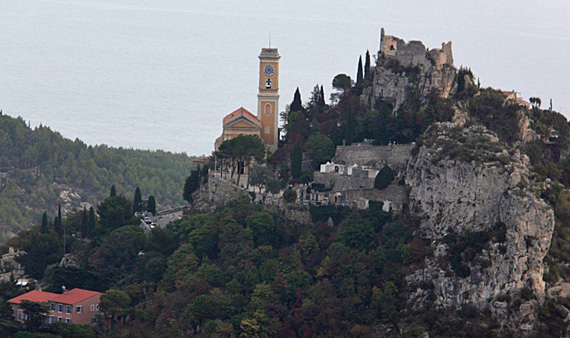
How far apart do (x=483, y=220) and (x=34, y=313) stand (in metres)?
23.8

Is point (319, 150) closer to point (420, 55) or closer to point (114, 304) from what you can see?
point (420, 55)

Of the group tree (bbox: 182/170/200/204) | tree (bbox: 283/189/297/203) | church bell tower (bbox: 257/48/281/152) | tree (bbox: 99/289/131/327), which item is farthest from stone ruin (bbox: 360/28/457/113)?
tree (bbox: 99/289/131/327)

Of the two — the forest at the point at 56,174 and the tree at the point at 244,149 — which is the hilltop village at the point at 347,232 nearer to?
the tree at the point at 244,149

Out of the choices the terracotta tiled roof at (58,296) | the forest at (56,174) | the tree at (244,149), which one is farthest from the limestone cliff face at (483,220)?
the forest at (56,174)

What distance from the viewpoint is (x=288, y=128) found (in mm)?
71312

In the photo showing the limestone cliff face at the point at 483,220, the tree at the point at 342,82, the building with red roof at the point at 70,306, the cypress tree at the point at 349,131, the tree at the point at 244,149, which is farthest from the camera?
the tree at the point at 342,82

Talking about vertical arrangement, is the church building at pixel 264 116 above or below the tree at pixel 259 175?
above

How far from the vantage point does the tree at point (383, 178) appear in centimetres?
6156

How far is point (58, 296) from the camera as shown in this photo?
64438 millimetres

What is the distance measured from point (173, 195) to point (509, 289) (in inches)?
3274

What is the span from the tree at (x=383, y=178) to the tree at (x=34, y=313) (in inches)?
729

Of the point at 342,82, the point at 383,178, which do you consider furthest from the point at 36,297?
the point at 342,82

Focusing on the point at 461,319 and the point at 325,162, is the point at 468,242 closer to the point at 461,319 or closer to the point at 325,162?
the point at 461,319

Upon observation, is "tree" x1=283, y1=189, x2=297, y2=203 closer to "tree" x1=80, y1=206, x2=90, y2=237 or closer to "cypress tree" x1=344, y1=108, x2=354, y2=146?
"cypress tree" x1=344, y1=108, x2=354, y2=146
